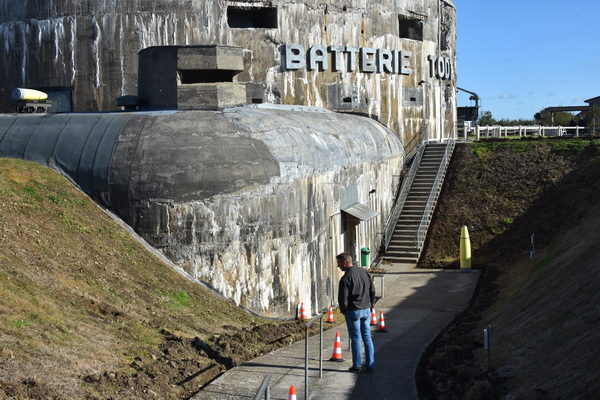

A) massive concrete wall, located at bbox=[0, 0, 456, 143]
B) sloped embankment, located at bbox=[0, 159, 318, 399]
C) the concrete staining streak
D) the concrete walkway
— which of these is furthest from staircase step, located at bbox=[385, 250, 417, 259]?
sloped embankment, located at bbox=[0, 159, 318, 399]

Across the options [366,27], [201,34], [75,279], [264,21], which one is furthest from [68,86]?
[75,279]

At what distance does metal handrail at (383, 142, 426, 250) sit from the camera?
1278 inches

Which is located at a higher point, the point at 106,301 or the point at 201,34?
the point at 201,34

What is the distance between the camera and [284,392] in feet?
39.6

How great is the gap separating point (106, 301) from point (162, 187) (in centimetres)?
448

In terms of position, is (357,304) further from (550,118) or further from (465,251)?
(550,118)

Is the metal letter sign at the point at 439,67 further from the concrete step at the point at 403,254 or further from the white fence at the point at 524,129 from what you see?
the concrete step at the point at 403,254

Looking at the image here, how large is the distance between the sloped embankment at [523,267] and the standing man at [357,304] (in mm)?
981

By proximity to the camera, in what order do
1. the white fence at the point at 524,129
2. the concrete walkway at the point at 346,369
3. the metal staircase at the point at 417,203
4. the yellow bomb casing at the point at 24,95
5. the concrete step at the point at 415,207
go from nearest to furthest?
1. the concrete walkway at the point at 346,369
2. the yellow bomb casing at the point at 24,95
3. the metal staircase at the point at 417,203
4. the concrete step at the point at 415,207
5. the white fence at the point at 524,129

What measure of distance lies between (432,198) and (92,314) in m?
22.4

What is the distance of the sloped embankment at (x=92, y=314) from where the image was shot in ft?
36.6

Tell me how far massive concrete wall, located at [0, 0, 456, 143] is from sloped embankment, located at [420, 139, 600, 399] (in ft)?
20.3

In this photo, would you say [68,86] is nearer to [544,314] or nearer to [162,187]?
[162,187]

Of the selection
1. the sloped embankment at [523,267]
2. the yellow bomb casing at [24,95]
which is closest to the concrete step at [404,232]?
the sloped embankment at [523,267]
